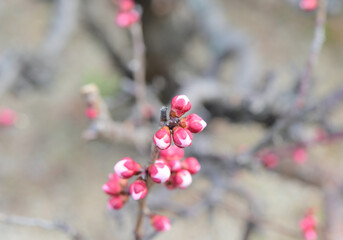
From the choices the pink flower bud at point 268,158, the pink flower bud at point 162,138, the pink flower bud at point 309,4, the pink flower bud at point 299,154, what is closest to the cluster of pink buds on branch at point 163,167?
the pink flower bud at point 162,138

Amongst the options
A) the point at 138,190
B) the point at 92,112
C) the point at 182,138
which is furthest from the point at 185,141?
the point at 92,112

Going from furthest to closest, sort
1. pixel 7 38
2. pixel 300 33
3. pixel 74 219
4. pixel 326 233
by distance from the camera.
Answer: pixel 300 33 < pixel 7 38 < pixel 74 219 < pixel 326 233

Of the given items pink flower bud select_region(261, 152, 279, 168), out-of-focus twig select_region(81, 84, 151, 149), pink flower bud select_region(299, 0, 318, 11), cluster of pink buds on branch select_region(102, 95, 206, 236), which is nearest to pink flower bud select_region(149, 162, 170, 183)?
cluster of pink buds on branch select_region(102, 95, 206, 236)

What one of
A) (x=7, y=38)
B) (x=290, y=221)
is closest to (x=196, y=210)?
(x=290, y=221)

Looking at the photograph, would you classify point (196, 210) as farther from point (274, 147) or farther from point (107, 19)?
point (107, 19)

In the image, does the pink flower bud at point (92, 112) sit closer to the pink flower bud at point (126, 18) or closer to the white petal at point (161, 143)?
the pink flower bud at point (126, 18)

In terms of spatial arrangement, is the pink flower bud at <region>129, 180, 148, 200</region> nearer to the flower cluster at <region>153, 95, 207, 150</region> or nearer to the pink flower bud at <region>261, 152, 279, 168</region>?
the flower cluster at <region>153, 95, 207, 150</region>

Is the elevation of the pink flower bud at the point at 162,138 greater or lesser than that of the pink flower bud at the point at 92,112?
lesser
